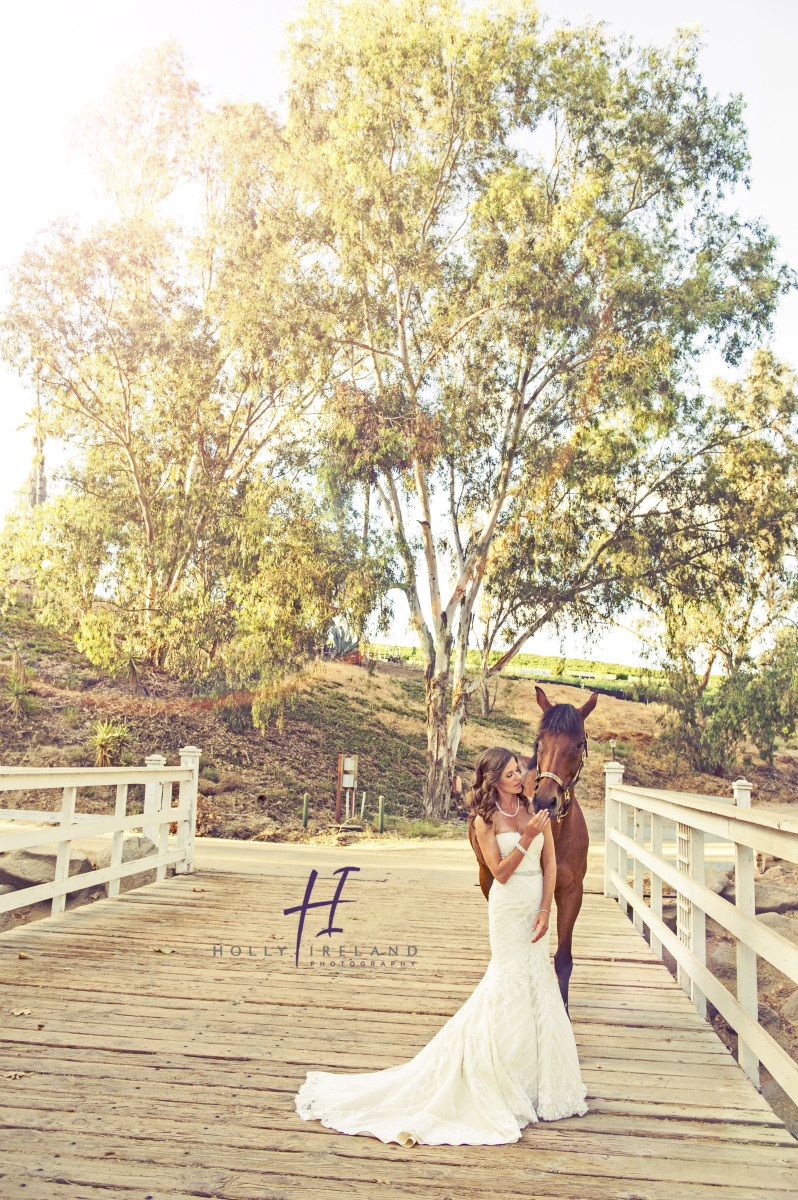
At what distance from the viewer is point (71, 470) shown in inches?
1052

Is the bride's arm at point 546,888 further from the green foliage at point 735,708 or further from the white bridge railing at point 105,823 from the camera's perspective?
the green foliage at point 735,708

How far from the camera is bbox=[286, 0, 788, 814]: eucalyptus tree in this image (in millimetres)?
Result: 19547

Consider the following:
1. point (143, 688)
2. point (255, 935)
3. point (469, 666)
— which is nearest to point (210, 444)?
point (143, 688)

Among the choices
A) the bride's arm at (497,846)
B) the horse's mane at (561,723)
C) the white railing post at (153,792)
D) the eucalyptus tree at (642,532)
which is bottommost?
the white railing post at (153,792)

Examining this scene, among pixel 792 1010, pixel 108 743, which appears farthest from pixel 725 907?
pixel 108 743

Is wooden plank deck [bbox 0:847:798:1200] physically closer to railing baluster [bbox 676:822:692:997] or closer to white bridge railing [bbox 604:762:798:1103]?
railing baluster [bbox 676:822:692:997]

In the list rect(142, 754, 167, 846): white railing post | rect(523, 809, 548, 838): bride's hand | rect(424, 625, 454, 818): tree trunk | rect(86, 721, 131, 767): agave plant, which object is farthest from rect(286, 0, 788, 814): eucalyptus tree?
rect(523, 809, 548, 838): bride's hand

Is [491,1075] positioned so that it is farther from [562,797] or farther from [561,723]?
[561,723]

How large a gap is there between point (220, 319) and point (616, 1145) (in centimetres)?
2465

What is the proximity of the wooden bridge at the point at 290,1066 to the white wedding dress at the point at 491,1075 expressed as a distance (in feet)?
0.28

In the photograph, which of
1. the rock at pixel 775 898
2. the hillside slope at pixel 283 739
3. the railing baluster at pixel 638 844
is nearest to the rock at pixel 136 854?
→ the railing baluster at pixel 638 844

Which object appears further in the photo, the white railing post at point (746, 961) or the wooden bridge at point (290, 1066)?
the white railing post at point (746, 961)

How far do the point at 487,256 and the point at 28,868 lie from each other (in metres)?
15.0

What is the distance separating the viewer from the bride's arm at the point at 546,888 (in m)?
3.92
